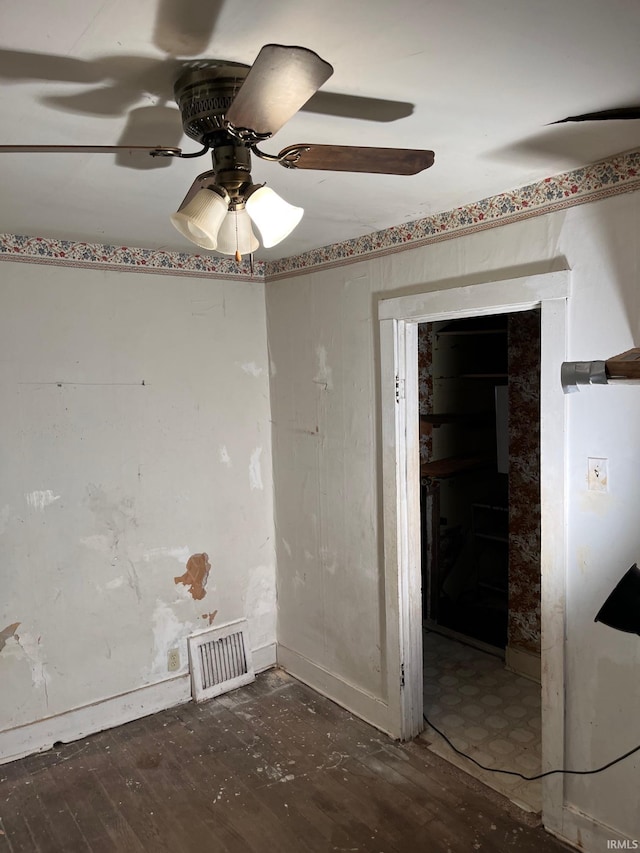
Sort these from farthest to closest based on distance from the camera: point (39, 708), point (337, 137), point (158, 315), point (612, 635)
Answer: point (158, 315) < point (39, 708) < point (612, 635) < point (337, 137)

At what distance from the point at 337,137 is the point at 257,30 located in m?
0.61

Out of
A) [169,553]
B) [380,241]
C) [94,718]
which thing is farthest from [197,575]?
[380,241]

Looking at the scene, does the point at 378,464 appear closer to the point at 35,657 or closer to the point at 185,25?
the point at 35,657

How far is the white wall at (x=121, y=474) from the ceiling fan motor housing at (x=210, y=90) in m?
1.92

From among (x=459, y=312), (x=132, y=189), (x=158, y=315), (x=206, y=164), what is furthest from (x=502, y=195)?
(x=158, y=315)

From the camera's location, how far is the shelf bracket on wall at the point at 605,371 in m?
1.50

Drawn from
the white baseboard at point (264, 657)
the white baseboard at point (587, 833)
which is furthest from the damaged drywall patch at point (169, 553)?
the white baseboard at point (587, 833)

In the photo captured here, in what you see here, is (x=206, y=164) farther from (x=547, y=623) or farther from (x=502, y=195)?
(x=547, y=623)

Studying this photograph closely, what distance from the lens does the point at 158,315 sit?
3377 millimetres

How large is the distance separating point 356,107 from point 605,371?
37.6 inches

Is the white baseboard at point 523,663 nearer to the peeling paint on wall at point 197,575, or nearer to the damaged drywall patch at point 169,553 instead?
the peeling paint on wall at point 197,575

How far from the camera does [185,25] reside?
1.22 m

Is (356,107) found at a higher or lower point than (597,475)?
higher

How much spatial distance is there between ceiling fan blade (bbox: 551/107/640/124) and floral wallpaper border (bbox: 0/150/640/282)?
1.24 feet
